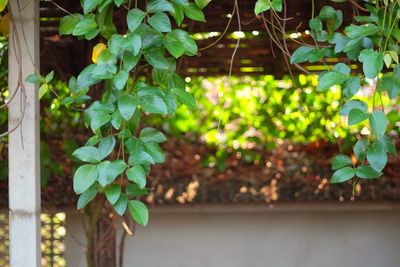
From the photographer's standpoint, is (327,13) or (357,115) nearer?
(357,115)

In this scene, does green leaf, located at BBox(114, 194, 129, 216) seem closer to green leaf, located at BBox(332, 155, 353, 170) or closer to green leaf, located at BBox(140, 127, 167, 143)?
green leaf, located at BBox(140, 127, 167, 143)

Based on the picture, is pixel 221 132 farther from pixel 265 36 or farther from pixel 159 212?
pixel 265 36

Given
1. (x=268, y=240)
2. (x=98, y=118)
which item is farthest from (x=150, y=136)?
(x=268, y=240)

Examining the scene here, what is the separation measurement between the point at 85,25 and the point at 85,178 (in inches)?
17.9

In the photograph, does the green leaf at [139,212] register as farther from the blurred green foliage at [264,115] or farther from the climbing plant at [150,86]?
the blurred green foliage at [264,115]

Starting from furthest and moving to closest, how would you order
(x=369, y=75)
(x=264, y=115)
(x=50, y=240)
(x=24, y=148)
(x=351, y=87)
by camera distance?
(x=264, y=115), (x=50, y=240), (x=24, y=148), (x=351, y=87), (x=369, y=75)

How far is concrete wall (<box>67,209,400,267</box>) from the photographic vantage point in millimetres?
4352

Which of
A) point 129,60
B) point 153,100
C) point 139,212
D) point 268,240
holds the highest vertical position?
point 129,60

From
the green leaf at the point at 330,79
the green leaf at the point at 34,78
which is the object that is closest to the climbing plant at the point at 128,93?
the green leaf at the point at 34,78

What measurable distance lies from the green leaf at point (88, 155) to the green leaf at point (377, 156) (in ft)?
2.55

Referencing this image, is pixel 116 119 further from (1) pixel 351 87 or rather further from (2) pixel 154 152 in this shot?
(1) pixel 351 87

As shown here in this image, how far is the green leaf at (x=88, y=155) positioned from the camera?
74.1 inches

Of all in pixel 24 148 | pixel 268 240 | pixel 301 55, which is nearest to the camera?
pixel 301 55

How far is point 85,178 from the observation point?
72.9 inches
